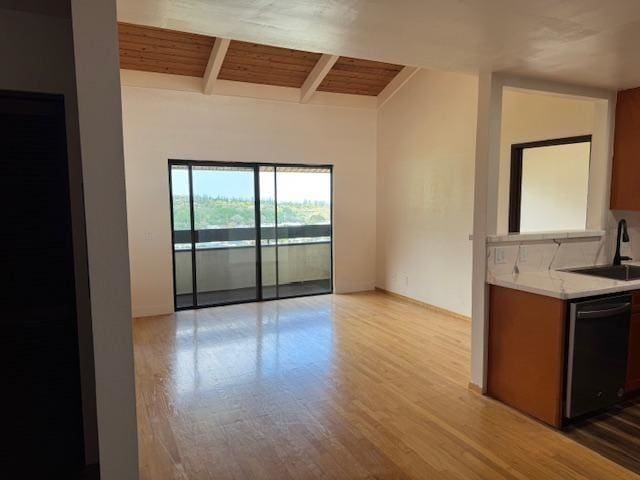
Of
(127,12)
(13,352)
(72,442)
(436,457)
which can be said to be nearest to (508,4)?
(127,12)

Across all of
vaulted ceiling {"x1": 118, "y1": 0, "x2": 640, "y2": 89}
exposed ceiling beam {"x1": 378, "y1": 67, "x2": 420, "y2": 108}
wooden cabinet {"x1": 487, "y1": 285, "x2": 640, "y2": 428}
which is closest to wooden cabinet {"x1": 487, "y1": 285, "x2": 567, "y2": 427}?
wooden cabinet {"x1": 487, "y1": 285, "x2": 640, "y2": 428}

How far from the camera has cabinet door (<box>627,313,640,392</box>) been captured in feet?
10.3

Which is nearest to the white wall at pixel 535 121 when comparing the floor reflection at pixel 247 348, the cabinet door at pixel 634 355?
the cabinet door at pixel 634 355

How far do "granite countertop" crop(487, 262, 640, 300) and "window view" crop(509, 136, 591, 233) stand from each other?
2.69 metres

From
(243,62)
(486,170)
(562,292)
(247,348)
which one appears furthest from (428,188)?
(562,292)

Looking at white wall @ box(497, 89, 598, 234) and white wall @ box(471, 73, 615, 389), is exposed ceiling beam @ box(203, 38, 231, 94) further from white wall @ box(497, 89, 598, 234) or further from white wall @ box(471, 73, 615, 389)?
white wall @ box(497, 89, 598, 234)

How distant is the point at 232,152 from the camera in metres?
6.15

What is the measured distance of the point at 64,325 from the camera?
85.0 inches

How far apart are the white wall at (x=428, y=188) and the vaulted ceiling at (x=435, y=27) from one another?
7.93ft

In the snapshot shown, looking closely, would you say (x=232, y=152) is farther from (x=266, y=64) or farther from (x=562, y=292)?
(x=562, y=292)

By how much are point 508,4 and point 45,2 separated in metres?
2.27

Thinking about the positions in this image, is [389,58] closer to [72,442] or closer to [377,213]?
[72,442]

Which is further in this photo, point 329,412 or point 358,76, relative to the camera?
point 358,76

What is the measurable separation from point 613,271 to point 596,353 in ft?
3.56
